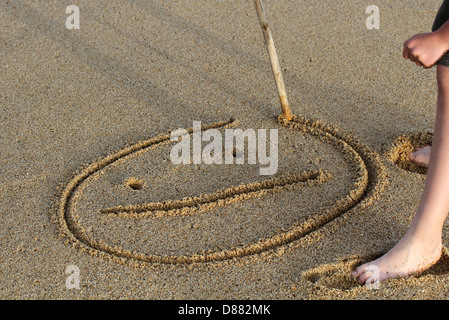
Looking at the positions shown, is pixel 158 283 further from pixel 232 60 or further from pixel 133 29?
pixel 133 29

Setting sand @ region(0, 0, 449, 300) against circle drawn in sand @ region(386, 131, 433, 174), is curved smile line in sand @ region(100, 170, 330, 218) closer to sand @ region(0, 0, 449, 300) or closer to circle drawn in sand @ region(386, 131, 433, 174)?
sand @ region(0, 0, 449, 300)

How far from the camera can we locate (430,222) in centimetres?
205

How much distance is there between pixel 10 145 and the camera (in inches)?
110

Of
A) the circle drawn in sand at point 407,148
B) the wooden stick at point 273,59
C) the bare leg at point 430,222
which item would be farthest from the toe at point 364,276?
the wooden stick at point 273,59

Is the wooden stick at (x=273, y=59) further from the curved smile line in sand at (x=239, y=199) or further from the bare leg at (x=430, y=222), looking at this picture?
the bare leg at (x=430, y=222)

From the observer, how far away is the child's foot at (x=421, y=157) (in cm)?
262

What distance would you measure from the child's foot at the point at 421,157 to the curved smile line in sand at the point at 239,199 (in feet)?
0.57

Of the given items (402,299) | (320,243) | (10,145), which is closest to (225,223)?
(320,243)

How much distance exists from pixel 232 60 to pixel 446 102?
65.0 inches

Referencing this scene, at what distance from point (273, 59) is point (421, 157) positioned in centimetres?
83

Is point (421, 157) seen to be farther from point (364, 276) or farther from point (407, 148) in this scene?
point (364, 276)

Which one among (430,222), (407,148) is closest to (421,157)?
(407,148)

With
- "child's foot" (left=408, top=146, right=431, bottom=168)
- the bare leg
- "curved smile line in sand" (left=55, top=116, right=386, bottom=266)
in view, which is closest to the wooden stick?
"curved smile line in sand" (left=55, top=116, right=386, bottom=266)

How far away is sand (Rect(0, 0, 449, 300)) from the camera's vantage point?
2115 millimetres
